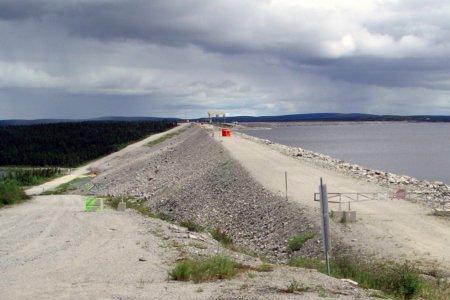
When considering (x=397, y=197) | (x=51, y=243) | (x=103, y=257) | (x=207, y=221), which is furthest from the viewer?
(x=207, y=221)

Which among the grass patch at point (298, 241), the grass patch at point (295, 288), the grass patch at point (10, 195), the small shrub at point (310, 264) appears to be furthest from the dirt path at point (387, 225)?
the grass patch at point (10, 195)

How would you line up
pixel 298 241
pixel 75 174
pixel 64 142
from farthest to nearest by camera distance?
pixel 64 142 → pixel 75 174 → pixel 298 241

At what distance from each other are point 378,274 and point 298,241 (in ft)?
19.0

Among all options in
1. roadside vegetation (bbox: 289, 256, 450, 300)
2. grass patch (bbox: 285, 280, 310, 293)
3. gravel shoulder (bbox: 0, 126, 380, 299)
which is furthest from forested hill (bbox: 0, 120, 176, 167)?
grass patch (bbox: 285, 280, 310, 293)

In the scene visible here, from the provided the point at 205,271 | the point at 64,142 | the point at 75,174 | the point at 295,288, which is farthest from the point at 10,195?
the point at 64,142

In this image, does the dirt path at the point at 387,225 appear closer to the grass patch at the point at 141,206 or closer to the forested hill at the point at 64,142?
the grass patch at the point at 141,206

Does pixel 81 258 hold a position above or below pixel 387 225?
above

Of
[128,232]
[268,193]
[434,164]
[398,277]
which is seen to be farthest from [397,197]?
[434,164]

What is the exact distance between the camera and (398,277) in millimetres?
12094

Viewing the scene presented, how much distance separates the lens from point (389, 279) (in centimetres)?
1218

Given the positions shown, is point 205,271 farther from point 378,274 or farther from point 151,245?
point 151,245

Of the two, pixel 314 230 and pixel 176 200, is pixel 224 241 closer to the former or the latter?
pixel 314 230

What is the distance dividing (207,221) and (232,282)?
53.5 feet

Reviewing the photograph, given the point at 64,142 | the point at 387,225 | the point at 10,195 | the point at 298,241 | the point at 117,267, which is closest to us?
the point at 117,267
